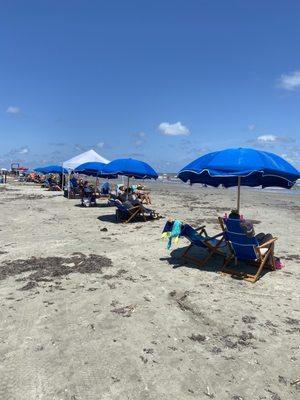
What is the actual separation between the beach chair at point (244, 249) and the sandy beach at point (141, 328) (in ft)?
0.82

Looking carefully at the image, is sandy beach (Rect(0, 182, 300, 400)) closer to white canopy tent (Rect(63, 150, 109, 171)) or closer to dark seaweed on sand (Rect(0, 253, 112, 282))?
dark seaweed on sand (Rect(0, 253, 112, 282))

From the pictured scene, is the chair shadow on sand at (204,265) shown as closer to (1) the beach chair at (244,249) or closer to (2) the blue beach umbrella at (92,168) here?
(1) the beach chair at (244,249)

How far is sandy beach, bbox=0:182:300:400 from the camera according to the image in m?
4.02

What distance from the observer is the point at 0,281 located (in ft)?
23.5

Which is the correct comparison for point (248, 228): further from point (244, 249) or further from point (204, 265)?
point (204, 265)

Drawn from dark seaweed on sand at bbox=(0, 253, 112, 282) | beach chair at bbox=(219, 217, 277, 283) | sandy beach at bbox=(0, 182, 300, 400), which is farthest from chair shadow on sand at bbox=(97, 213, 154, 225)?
beach chair at bbox=(219, 217, 277, 283)

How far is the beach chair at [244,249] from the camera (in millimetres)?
7676

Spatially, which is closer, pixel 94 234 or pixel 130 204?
pixel 94 234

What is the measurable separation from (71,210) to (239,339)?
14.3 metres

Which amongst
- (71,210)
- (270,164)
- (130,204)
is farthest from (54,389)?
(71,210)

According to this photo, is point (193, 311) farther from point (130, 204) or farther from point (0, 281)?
point (130, 204)

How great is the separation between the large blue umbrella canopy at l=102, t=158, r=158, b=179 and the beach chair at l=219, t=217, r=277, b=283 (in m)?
7.10

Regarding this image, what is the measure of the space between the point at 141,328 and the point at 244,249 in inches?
131

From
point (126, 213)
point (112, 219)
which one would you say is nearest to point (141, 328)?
point (126, 213)
